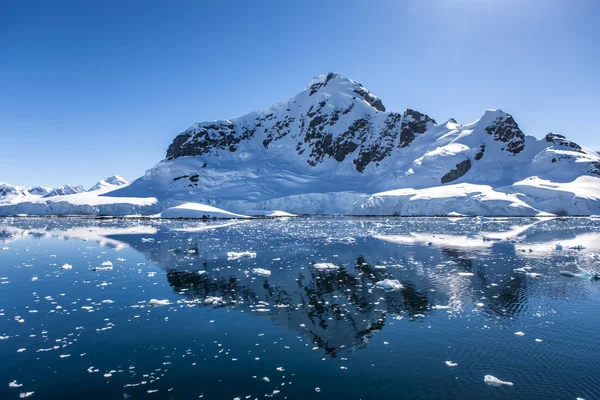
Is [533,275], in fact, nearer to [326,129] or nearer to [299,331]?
[299,331]

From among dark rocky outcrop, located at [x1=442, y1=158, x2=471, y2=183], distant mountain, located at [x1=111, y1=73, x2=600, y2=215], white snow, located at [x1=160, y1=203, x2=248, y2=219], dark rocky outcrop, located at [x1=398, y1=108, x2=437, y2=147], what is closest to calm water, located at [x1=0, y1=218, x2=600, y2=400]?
white snow, located at [x1=160, y1=203, x2=248, y2=219]

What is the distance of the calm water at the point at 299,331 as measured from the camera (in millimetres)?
10797

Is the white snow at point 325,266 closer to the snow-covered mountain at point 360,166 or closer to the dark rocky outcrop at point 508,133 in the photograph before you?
the snow-covered mountain at point 360,166

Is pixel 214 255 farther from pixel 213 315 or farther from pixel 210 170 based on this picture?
pixel 210 170

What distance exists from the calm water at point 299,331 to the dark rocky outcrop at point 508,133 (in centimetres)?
12124

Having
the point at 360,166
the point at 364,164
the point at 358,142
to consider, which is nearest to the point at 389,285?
the point at 360,166

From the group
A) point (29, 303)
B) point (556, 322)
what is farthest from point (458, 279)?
point (29, 303)

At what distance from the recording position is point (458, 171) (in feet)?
418

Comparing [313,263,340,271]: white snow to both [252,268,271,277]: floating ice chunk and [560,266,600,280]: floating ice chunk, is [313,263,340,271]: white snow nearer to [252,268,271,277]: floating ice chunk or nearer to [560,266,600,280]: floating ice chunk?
[252,268,271,277]: floating ice chunk

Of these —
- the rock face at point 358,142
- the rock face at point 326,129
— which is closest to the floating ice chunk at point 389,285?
the rock face at point 358,142

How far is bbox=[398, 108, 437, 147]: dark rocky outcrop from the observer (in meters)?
158

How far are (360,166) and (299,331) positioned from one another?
145 meters

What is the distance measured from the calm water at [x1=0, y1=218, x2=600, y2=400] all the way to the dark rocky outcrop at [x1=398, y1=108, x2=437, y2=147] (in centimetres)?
13302

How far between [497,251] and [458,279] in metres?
15.4
